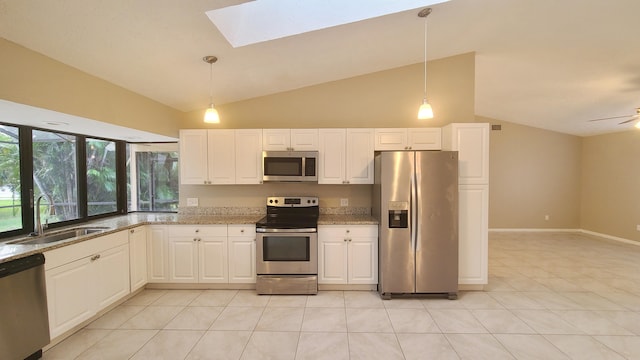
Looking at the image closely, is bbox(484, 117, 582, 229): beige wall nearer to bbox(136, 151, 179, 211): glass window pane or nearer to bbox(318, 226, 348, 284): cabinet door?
bbox(318, 226, 348, 284): cabinet door

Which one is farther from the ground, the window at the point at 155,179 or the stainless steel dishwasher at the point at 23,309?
the window at the point at 155,179

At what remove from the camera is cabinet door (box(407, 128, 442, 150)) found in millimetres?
3473

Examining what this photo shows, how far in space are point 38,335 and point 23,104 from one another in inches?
70.4

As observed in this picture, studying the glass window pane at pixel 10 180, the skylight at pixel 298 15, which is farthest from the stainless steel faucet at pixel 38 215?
the skylight at pixel 298 15

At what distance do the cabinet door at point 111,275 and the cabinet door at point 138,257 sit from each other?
0.24 feet

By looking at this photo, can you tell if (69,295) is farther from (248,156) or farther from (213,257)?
(248,156)

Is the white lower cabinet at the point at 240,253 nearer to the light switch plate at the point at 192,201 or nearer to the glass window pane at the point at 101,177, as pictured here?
the light switch plate at the point at 192,201

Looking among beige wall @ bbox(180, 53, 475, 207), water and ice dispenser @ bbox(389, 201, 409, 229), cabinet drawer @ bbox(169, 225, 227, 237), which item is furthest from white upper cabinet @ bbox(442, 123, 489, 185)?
cabinet drawer @ bbox(169, 225, 227, 237)

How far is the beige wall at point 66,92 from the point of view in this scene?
1.86 m

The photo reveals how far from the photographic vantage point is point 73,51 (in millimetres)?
2076

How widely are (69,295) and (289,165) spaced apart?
2470mm

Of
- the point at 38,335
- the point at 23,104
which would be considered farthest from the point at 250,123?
the point at 38,335

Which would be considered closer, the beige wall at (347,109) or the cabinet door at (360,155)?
the cabinet door at (360,155)

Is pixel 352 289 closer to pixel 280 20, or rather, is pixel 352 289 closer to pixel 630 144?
pixel 280 20
